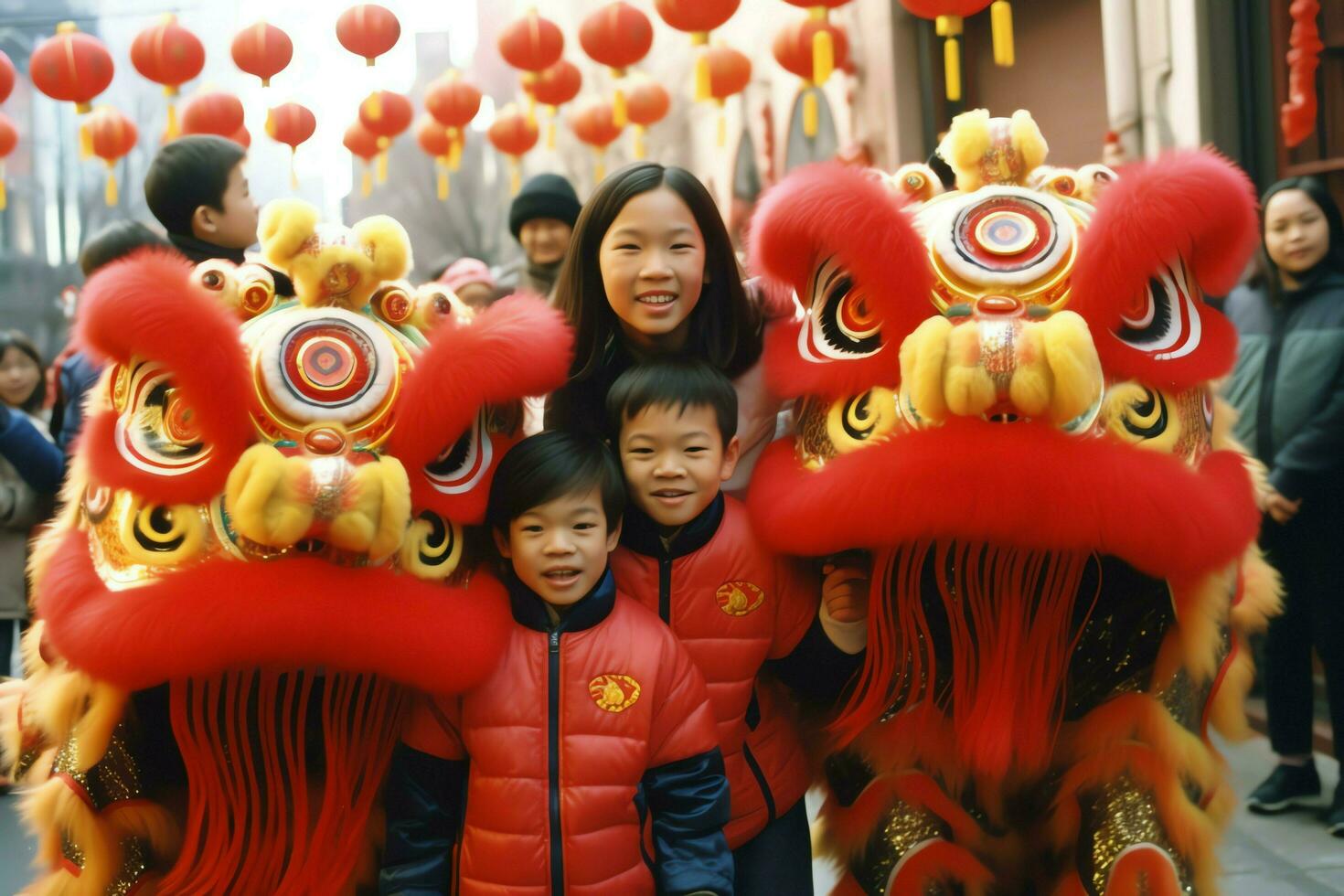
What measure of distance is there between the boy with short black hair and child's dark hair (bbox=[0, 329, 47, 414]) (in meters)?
2.15

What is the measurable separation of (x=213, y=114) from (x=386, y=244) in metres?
4.86

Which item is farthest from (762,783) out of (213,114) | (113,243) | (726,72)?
(726,72)

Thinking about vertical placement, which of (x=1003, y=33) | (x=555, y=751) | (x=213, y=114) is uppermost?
(x=213, y=114)

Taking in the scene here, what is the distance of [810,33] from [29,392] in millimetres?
3695

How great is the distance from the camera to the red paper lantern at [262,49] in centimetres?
577

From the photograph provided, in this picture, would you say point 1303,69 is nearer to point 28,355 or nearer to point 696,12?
point 696,12

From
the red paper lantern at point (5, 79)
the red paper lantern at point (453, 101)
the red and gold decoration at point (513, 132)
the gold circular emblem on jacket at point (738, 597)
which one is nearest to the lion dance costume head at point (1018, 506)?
the gold circular emblem on jacket at point (738, 597)

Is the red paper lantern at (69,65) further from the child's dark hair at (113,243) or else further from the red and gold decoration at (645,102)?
the red and gold decoration at (645,102)

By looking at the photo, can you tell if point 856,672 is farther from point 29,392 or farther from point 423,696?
point 29,392

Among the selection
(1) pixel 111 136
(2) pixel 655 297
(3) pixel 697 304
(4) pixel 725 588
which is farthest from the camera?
(1) pixel 111 136

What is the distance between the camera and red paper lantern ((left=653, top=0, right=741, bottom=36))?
214 inches

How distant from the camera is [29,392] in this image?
4.75 metres

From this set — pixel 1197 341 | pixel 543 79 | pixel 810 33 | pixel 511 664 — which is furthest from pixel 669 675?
pixel 543 79

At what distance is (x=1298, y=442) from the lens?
3.45m
